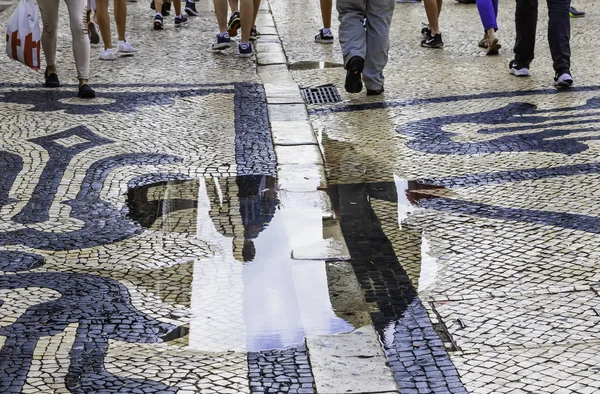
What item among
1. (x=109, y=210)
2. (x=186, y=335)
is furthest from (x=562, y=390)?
(x=109, y=210)

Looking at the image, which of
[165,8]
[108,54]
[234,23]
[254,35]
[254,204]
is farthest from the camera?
[165,8]

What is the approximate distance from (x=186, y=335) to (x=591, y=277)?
1.68 m

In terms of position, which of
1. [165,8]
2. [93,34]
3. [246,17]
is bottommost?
[165,8]

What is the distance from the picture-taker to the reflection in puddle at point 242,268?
3.95 m

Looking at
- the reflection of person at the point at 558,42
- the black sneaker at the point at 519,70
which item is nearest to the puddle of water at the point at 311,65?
the black sneaker at the point at 519,70

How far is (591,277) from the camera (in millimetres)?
4305

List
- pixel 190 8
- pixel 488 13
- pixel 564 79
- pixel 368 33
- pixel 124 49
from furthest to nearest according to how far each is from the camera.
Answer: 1. pixel 190 8
2. pixel 124 49
3. pixel 488 13
4. pixel 368 33
5. pixel 564 79

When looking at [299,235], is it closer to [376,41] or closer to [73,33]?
[376,41]

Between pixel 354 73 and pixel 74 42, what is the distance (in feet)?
7.13

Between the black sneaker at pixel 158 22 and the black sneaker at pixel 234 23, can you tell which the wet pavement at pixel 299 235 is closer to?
the black sneaker at pixel 234 23

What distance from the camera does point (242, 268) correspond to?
4.61 metres

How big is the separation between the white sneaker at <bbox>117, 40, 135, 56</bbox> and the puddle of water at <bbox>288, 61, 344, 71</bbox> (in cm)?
159

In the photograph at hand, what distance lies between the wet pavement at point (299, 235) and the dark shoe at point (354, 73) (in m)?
0.14

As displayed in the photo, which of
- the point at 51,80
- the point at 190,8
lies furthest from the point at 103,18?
the point at 190,8
